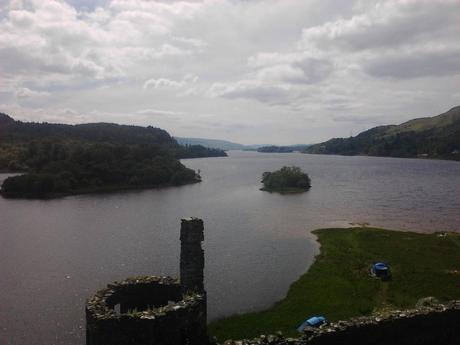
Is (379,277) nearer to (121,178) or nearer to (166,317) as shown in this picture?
(166,317)

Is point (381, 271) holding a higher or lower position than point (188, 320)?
lower

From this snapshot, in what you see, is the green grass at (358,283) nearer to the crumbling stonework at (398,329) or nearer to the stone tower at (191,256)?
the crumbling stonework at (398,329)

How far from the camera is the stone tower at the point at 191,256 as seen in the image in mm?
18953

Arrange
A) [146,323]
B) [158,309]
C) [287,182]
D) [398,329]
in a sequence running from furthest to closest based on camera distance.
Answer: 1. [287,182]
2. [398,329]
3. [158,309]
4. [146,323]

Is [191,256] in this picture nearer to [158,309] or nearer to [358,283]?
[158,309]

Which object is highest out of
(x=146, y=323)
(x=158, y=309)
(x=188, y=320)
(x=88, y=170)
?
(x=88, y=170)

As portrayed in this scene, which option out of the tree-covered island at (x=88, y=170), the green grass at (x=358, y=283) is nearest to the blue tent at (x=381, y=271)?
the green grass at (x=358, y=283)

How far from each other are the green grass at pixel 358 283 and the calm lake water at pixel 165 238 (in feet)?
7.91

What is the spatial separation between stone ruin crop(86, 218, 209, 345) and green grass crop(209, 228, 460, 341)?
1271cm

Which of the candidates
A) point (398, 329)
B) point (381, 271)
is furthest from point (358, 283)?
point (398, 329)

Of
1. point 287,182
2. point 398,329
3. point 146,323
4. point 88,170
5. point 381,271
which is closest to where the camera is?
A: point 146,323

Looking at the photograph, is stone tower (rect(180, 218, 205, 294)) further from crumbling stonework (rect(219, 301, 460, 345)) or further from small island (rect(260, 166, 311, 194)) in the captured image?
small island (rect(260, 166, 311, 194))

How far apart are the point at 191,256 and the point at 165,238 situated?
46.0 meters

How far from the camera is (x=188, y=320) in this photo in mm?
16812
